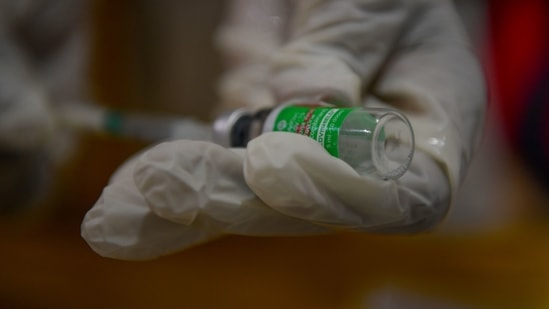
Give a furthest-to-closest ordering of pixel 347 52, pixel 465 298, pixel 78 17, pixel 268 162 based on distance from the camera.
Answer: pixel 78 17, pixel 465 298, pixel 347 52, pixel 268 162

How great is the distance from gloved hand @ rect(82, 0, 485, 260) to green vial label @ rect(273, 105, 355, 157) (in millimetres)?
30

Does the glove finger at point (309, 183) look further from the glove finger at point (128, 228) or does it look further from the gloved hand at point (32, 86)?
the gloved hand at point (32, 86)

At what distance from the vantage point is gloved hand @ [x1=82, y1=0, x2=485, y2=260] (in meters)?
0.42

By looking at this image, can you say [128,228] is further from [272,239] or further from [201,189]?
[272,239]

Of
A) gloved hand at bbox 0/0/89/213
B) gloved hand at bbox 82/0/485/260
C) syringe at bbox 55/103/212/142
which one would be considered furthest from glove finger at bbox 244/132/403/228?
gloved hand at bbox 0/0/89/213

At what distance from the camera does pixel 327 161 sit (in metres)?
0.43

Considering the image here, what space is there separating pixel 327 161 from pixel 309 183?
0.02m

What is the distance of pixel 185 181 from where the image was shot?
1.39ft

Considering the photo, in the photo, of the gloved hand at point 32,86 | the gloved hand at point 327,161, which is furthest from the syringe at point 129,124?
the gloved hand at point 327,161

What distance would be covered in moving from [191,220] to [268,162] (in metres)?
0.07

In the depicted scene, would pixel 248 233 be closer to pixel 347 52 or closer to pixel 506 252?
pixel 347 52

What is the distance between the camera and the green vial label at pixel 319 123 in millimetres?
458

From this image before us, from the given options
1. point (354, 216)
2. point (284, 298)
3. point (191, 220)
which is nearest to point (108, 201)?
point (191, 220)

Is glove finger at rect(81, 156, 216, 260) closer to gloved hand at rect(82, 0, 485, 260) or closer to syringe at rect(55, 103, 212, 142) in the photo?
gloved hand at rect(82, 0, 485, 260)
